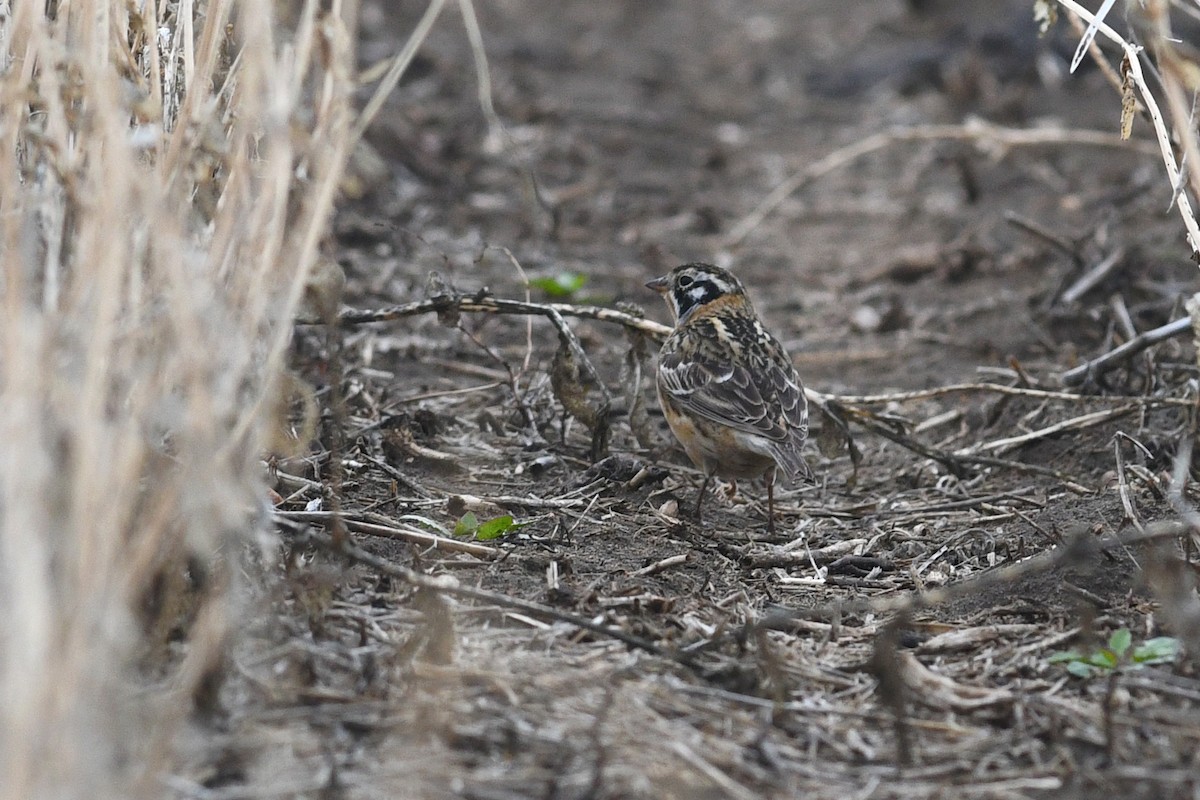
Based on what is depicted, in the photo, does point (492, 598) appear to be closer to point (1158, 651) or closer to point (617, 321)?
point (1158, 651)

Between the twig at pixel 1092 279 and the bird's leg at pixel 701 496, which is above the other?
the twig at pixel 1092 279

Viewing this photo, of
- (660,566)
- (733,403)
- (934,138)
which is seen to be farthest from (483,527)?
(934,138)

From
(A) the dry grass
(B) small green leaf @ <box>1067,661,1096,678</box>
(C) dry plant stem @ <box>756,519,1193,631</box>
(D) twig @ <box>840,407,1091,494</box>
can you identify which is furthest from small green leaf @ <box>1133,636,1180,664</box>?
(A) the dry grass

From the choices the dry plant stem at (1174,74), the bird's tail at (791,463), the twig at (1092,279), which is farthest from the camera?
the twig at (1092,279)

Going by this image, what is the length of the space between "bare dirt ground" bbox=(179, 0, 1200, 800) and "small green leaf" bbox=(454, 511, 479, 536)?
17 centimetres

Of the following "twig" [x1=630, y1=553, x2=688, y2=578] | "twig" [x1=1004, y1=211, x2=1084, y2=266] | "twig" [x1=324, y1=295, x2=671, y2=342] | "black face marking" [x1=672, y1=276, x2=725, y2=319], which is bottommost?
"twig" [x1=630, y1=553, x2=688, y2=578]

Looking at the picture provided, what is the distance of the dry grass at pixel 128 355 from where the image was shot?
9.64 ft

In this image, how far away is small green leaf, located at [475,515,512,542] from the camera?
5.30 meters

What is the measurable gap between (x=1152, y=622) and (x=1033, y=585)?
0.52 m

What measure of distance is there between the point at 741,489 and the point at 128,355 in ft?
12.8

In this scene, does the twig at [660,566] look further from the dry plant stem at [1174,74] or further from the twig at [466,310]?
the dry plant stem at [1174,74]

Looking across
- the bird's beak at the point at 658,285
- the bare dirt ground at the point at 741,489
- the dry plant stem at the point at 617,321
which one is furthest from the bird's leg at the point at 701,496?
the bird's beak at the point at 658,285

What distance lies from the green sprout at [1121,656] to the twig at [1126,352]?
201cm

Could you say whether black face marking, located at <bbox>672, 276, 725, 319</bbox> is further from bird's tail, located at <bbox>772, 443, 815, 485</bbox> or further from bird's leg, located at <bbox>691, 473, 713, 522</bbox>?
bird's tail, located at <bbox>772, 443, 815, 485</bbox>
